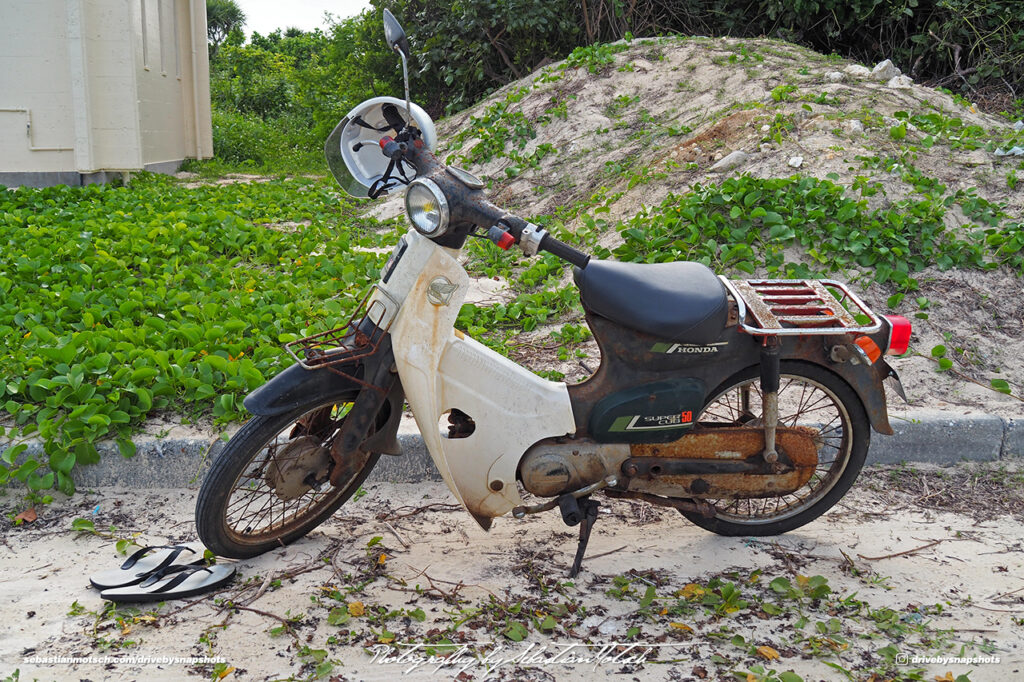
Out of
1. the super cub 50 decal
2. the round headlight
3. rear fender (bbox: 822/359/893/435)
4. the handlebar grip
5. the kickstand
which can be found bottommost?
the kickstand

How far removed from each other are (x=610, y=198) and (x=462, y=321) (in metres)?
2.25

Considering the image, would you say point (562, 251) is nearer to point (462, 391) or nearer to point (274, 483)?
point (462, 391)

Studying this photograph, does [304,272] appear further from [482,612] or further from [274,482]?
[482,612]

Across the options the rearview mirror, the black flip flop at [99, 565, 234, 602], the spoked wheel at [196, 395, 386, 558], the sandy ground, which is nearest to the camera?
the sandy ground

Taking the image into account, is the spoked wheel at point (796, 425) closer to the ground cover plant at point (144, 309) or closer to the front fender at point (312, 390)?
the front fender at point (312, 390)

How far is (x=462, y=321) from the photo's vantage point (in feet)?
17.0

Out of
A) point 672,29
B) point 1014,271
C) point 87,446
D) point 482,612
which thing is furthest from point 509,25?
point 482,612

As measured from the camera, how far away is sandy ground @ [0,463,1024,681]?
8.64 feet

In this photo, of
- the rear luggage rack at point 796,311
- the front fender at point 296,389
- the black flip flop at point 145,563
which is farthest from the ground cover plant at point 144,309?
the rear luggage rack at point 796,311

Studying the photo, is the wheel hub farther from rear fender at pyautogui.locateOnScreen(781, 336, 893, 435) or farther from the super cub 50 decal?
rear fender at pyautogui.locateOnScreen(781, 336, 893, 435)

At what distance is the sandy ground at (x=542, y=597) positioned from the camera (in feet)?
8.64

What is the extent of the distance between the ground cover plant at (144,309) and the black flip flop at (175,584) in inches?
34.9

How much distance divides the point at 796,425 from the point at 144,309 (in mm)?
3741

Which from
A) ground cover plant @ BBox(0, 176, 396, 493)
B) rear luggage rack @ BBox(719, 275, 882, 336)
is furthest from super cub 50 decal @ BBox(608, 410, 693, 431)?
ground cover plant @ BBox(0, 176, 396, 493)
